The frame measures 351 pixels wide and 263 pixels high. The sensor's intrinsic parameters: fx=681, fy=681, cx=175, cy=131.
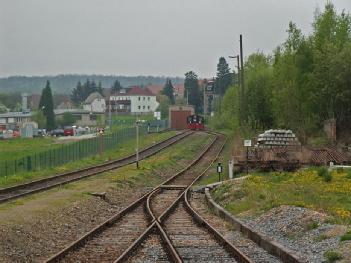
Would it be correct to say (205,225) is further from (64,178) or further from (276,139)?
(276,139)

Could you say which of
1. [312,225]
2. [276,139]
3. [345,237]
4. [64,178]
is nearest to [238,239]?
[312,225]

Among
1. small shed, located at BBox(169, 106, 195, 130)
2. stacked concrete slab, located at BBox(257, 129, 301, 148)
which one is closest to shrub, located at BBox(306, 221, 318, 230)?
stacked concrete slab, located at BBox(257, 129, 301, 148)

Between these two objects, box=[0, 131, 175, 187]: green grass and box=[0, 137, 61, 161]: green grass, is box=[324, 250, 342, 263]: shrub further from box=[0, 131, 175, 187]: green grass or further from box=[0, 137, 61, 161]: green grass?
box=[0, 137, 61, 161]: green grass

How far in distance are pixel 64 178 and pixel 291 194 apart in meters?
17.5

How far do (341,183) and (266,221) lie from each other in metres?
9.45

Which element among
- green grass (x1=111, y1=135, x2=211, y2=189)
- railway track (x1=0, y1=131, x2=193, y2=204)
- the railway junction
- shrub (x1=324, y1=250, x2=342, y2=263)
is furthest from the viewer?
green grass (x1=111, y1=135, x2=211, y2=189)

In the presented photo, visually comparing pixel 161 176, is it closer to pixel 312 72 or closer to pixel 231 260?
pixel 312 72

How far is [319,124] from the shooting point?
178 ft

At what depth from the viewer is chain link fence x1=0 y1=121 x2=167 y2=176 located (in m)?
45.2

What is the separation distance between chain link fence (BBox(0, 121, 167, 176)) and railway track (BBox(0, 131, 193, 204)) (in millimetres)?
3703

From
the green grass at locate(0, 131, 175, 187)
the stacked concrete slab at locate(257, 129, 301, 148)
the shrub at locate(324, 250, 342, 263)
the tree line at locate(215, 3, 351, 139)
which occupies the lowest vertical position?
the green grass at locate(0, 131, 175, 187)

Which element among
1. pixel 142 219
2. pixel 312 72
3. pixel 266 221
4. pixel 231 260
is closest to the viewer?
pixel 231 260

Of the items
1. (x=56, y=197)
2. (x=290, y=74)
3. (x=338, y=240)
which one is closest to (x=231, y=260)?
(x=338, y=240)

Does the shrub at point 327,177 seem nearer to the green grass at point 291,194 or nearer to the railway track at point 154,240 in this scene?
the green grass at point 291,194
